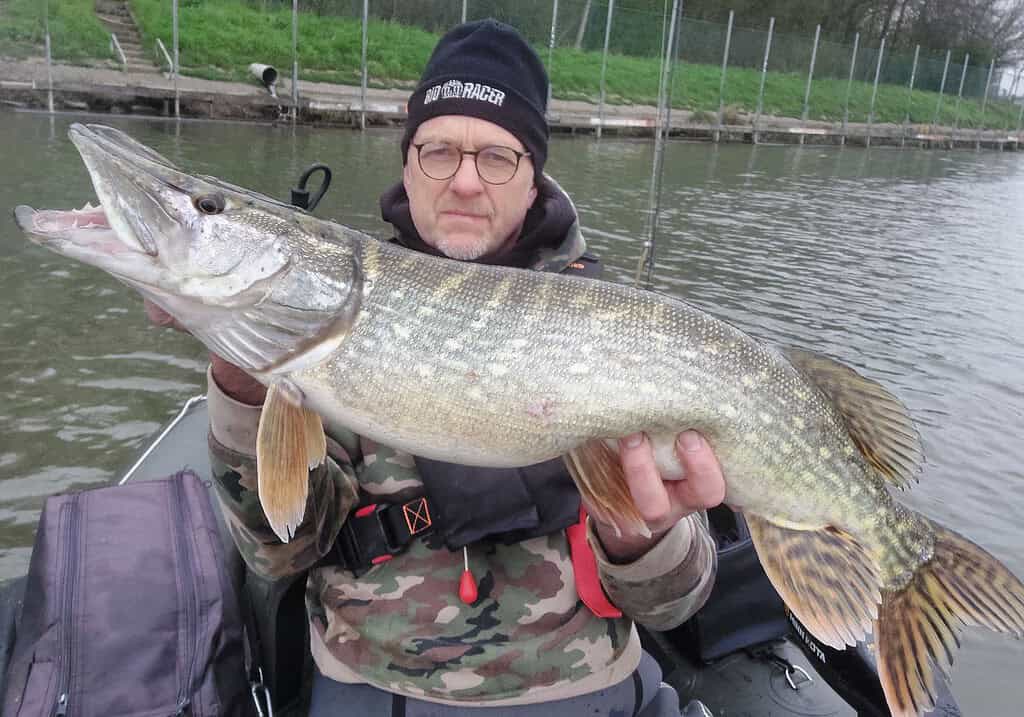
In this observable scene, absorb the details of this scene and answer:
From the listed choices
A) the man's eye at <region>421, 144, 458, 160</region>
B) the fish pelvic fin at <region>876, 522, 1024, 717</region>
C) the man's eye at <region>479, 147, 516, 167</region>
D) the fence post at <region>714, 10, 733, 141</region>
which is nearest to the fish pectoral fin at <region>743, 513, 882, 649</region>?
the fish pelvic fin at <region>876, 522, 1024, 717</region>

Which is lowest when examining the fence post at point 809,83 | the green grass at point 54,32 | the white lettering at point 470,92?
the white lettering at point 470,92

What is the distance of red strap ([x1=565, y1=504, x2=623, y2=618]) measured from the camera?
1.94 m

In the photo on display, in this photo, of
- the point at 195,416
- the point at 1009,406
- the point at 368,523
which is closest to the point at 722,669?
the point at 368,523

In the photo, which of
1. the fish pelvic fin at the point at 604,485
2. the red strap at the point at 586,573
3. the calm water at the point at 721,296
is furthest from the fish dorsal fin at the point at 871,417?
the calm water at the point at 721,296

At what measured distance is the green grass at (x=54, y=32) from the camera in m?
14.9

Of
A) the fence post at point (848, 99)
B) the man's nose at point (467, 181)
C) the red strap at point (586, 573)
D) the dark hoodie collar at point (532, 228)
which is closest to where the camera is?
the red strap at point (586, 573)

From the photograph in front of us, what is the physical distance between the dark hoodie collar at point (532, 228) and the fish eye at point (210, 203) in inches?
29.5

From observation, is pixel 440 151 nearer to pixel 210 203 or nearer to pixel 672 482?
pixel 210 203

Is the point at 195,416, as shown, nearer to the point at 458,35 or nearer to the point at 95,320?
the point at 458,35

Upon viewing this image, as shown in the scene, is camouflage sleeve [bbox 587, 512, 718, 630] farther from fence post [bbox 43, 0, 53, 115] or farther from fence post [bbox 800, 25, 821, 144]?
fence post [bbox 800, 25, 821, 144]

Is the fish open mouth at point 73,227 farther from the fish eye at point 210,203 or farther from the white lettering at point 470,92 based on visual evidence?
the white lettering at point 470,92

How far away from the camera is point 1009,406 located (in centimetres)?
631

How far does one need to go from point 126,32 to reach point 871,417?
829 inches

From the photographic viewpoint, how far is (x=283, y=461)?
66.7 inches
